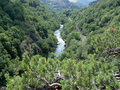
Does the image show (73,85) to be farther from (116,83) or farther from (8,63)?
(8,63)

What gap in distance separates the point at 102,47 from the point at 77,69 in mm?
10864

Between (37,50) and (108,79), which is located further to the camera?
(37,50)

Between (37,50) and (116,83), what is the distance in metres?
51.3

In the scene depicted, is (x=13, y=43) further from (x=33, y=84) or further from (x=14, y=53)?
(x=33, y=84)

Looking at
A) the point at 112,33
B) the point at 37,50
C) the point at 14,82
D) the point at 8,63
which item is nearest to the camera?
the point at 14,82

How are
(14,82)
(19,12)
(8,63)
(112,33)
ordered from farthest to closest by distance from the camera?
Answer: 1. (19,12)
2. (8,63)
3. (112,33)
4. (14,82)

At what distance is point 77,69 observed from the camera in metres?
11.1

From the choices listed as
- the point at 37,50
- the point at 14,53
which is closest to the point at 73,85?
the point at 14,53

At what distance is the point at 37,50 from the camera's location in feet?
188

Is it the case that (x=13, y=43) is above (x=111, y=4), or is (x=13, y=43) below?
below

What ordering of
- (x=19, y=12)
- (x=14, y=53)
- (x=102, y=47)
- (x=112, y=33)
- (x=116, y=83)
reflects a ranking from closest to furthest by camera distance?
(x=116, y=83) < (x=102, y=47) < (x=112, y=33) < (x=14, y=53) < (x=19, y=12)

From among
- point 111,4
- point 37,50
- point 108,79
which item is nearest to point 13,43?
point 37,50

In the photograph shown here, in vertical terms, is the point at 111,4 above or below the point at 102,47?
above

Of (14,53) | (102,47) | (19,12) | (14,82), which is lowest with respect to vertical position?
(14,82)
